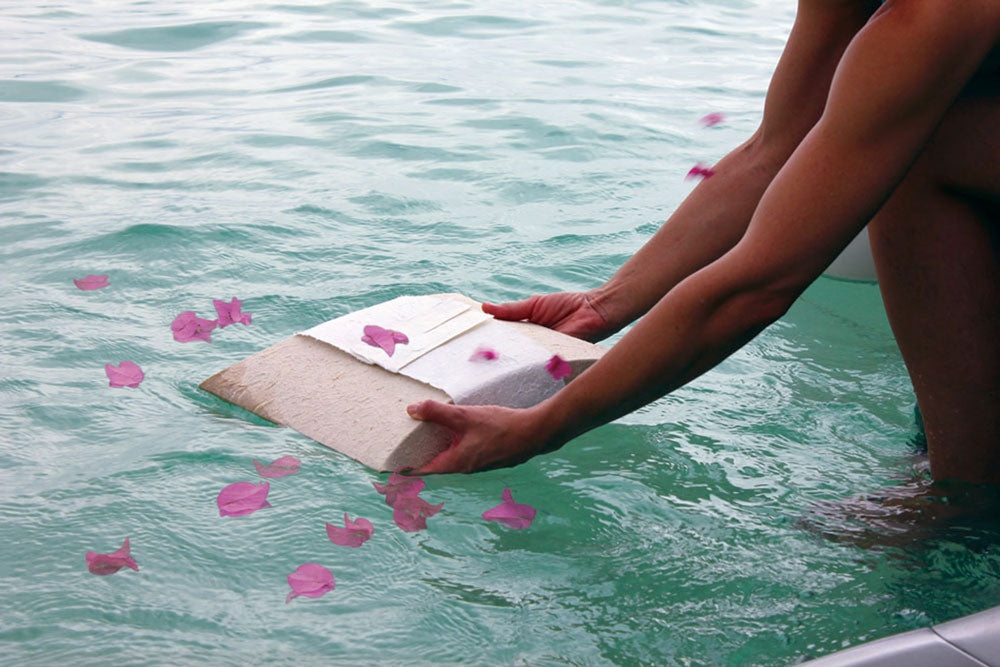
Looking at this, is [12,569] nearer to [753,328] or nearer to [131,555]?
[131,555]

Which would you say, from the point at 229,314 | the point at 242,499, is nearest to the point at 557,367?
the point at 242,499

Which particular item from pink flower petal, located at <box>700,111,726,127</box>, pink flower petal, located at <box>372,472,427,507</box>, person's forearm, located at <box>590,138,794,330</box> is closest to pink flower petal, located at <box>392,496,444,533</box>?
pink flower petal, located at <box>372,472,427,507</box>

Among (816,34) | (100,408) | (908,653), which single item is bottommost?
(100,408)

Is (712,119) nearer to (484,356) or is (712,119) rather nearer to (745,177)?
(745,177)

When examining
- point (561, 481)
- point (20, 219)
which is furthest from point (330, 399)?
point (20, 219)

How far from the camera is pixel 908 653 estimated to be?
41.3 inches

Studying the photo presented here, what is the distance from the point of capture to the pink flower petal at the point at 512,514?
178 centimetres

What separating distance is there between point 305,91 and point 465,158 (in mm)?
1556

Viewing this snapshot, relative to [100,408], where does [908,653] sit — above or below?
above

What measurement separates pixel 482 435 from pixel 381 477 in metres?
0.24

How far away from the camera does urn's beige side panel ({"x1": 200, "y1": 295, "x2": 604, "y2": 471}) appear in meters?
1.88

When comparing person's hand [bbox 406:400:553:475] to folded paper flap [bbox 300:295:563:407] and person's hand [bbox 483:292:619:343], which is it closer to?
folded paper flap [bbox 300:295:563:407]

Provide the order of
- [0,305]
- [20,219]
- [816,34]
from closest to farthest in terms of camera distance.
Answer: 1. [816,34]
2. [0,305]
3. [20,219]

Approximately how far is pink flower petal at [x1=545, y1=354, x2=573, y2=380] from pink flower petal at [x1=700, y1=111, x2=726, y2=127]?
3344mm
